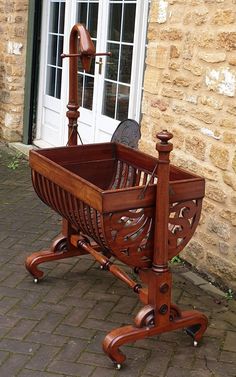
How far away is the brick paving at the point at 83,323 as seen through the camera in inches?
116

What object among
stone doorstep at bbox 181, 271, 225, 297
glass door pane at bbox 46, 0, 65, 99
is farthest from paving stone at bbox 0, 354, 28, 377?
glass door pane at bbox 46, 0, 65, 99

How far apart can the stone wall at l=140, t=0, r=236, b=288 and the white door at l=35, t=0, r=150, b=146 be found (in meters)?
1.07

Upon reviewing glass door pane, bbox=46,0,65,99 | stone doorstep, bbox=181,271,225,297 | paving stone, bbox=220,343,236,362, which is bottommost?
paving stone, bbox=220,343,236,362

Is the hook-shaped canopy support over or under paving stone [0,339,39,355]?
over

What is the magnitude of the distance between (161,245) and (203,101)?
136cm

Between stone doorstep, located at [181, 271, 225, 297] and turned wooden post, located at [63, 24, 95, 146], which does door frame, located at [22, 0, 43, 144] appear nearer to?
turned wooden post, located at [63, 24, 95, 146]

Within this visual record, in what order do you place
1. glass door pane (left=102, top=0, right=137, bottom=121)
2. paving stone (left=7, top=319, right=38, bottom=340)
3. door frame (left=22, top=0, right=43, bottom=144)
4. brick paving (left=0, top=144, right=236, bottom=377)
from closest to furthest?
brick paving (left=0, top=144, right=236, bottom=377) → paving stone (left=7, top=319, right=38, bottom=340) → glass door pane (left=102, top=0, right=137, bottom=121) → door frame (left=22, top=0, right=43, bottom=144)

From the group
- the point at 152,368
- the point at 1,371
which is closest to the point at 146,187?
the point at 152,368

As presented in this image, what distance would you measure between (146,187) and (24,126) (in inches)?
198

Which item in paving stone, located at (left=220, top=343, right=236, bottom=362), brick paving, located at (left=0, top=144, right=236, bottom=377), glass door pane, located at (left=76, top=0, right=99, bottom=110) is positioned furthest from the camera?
glass door pane, located at (left=76, top=0, right=99, bottom=110)

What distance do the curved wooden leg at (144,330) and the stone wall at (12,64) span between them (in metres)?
5.05

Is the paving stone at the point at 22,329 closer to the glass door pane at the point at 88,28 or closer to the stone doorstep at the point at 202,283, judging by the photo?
the stone doorstep at the point at 202,283

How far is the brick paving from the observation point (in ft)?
9.64

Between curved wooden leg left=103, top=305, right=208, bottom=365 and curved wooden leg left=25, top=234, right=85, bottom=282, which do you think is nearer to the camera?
curved wooden leg left=103, top=305, right=208, bottom=365
